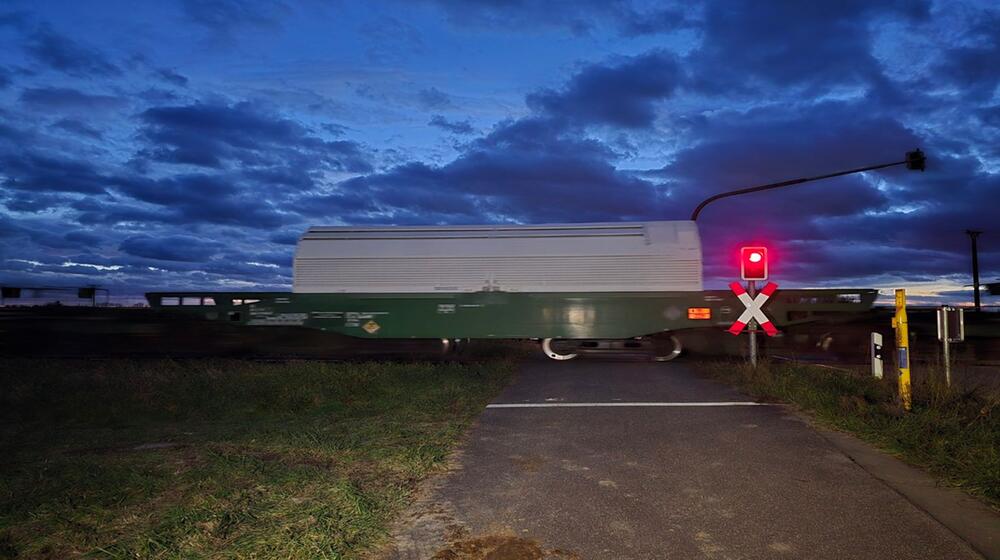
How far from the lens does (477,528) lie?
3998 millimetres

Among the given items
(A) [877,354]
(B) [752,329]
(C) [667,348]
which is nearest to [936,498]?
(A) [877,354]

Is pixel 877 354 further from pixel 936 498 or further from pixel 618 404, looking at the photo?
pixel 936 498

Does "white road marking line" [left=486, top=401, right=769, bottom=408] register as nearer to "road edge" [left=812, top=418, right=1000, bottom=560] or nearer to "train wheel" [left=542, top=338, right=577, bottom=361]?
"road edge" [left=812, top=418, right=1000, bottom=560]

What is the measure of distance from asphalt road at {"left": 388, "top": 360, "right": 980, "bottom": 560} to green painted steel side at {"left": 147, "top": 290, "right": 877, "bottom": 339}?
335 inches


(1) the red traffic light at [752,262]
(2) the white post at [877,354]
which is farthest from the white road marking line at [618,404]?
(1) the red traffic light at [752,262]

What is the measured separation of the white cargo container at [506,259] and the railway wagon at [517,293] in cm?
3

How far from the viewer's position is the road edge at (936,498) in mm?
3863

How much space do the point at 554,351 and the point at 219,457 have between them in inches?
467

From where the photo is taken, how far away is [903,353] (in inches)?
305

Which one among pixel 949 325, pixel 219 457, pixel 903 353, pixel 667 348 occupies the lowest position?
pixel 219 457

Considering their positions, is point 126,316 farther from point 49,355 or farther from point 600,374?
point 600,374

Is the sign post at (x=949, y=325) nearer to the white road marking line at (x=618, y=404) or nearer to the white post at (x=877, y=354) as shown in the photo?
the white post at (x=877, y=354)

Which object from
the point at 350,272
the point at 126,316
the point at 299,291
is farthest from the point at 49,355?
the point at 350,272

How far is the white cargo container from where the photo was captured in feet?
55.8
